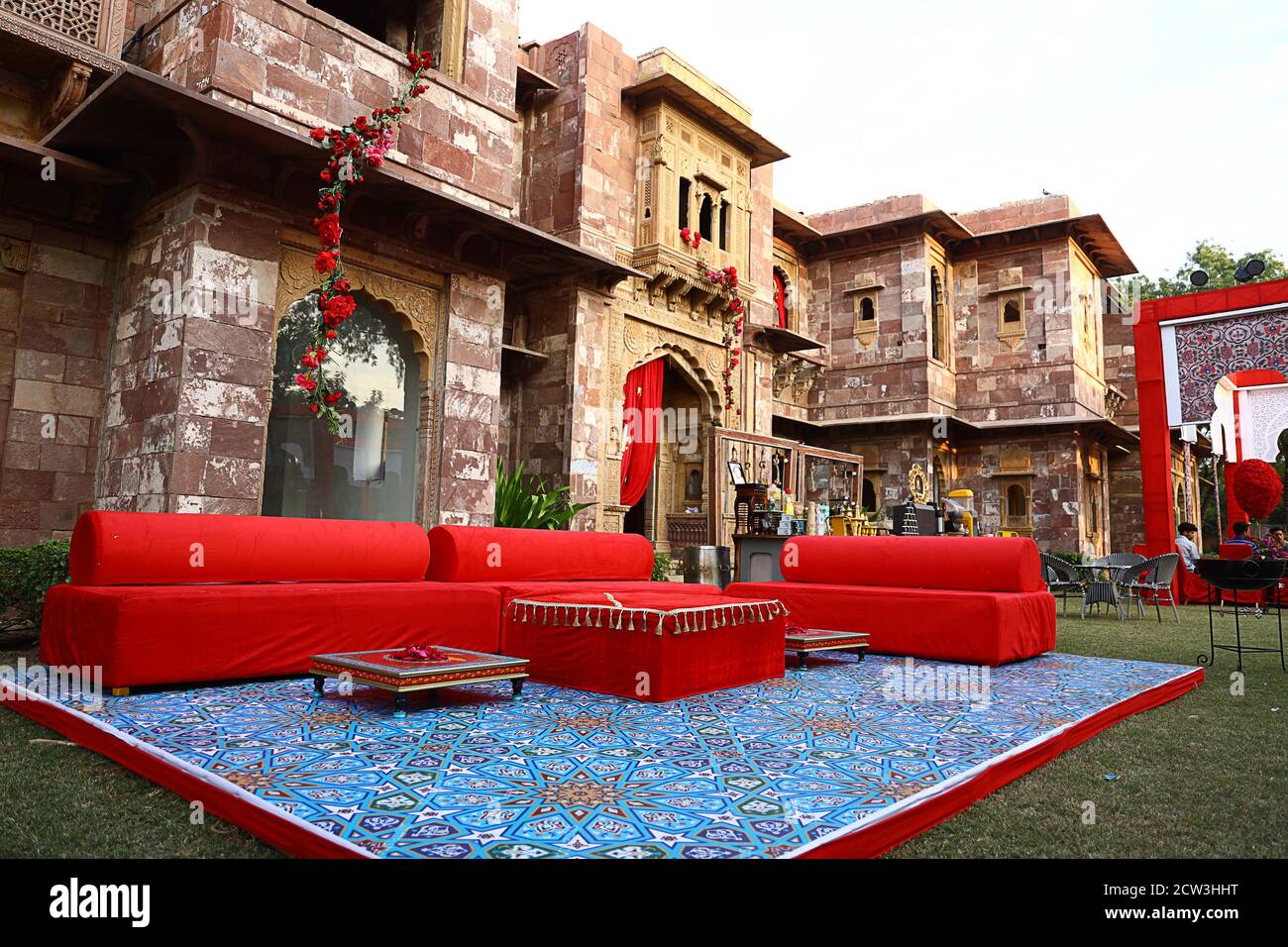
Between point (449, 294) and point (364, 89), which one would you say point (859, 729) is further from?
point (364, 89)

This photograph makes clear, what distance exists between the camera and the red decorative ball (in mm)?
12859

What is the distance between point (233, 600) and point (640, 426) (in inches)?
358

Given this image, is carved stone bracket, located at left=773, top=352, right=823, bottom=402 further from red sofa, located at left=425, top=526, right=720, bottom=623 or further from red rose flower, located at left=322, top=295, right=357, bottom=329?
red rose flower, located at left=322, top=295, right=357, bottom=329

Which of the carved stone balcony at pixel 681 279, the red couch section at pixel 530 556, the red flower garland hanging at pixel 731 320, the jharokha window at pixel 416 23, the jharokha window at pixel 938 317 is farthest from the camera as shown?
the jharokha window at pixel 938 317

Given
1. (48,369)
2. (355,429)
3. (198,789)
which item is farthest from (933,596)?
(48,369)

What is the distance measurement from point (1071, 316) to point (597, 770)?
1919 centimetres

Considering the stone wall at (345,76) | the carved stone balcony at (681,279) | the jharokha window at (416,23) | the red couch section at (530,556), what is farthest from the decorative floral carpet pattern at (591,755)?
the carved stone balcony at (681,279)

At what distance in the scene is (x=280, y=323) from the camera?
7695mm

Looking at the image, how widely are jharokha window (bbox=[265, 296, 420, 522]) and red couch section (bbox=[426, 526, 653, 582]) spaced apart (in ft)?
8.05

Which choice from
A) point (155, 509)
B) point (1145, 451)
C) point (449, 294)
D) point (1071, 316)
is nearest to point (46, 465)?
point (155, 509)

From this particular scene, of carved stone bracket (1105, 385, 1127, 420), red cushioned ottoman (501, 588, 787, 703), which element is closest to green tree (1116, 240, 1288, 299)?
carved stone bracket (1105, 385, 1127, 420)

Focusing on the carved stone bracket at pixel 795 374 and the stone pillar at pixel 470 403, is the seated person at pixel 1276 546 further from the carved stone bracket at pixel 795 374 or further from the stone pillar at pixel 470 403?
the stone pillar at pixel 470 403

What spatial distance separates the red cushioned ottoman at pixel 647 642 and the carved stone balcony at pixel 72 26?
5884 mm

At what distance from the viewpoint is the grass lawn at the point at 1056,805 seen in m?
2.25
